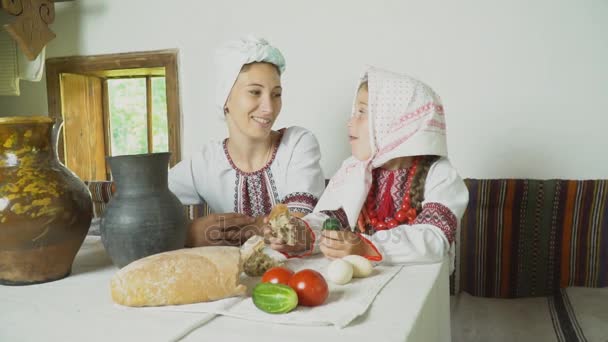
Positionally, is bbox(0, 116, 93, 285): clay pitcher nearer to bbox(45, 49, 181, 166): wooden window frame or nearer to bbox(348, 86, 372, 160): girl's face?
bbox(348, 86, 372, 160): girl's face

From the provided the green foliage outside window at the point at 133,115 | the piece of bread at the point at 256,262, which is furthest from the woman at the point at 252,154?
the green foliage outside window at the point at 133,115

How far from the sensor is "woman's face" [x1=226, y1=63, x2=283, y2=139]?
74.7 inches

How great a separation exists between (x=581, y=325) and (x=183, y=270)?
5.00 ft

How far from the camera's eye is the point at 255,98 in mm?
1904

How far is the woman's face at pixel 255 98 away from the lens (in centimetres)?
190

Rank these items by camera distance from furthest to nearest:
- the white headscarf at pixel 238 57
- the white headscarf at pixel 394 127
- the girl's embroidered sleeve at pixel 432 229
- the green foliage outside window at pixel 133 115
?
1. the green foliage outside window at pixel 133 115
2. the white headscarf at pixel 238 57
3. the white headscarf at pixel 394 127
4. the girl's embroidered sleeve at pixel 432 229

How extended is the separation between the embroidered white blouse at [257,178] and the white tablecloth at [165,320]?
87 cm

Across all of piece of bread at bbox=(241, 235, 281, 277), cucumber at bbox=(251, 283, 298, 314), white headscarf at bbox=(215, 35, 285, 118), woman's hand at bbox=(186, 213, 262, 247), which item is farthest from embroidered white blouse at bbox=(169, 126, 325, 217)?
cucumber at bbox=(251, 283, 298, 314)

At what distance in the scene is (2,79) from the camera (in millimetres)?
3260

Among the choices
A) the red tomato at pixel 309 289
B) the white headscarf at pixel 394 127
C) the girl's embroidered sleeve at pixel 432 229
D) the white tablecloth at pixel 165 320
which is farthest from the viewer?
the white headscarf at pixel 394 127

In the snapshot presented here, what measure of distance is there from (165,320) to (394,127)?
94cm

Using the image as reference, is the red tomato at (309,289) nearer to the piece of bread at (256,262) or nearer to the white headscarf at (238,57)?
the piece of bread at (256,262)

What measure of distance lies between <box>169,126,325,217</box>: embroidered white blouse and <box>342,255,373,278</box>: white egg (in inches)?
30.7

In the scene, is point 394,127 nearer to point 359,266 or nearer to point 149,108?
point 359,266
